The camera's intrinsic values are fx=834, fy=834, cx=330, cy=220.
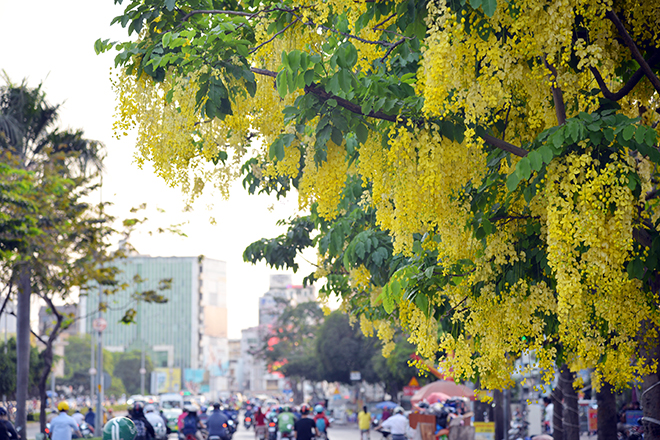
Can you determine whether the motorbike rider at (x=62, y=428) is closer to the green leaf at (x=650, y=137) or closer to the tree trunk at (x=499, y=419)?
the green leaf at (x=650, y=137)

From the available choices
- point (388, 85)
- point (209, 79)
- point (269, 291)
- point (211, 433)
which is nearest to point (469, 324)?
point (388, 85)

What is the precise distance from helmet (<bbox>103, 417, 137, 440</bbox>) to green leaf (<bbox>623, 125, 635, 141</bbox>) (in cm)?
499

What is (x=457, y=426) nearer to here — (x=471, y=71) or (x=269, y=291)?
(x=471, y=71)

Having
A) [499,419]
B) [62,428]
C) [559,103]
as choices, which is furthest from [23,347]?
[559,103]

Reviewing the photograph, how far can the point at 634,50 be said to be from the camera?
20.6 feet

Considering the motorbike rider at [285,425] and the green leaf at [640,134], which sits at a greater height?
the green leaf at [640,134]

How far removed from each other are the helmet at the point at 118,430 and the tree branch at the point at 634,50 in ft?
17.6

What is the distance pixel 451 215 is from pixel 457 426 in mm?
16013

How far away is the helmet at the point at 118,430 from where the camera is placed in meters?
7.55

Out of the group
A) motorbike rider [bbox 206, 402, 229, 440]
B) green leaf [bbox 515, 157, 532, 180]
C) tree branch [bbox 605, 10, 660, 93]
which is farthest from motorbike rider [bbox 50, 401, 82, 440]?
tree branch [bbox 605, 10, 660, 93]

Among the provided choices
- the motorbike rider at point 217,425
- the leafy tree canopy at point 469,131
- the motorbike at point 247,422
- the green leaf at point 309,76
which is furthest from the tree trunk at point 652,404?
the motorbike at point 247,422

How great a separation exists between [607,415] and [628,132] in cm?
1168

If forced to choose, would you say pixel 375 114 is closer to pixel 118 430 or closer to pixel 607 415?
pixel 118 430

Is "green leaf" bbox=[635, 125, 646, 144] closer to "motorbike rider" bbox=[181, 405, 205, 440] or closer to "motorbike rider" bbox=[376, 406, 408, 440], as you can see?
"motorbike rider" bbox=[376, 406, 408, 440]
